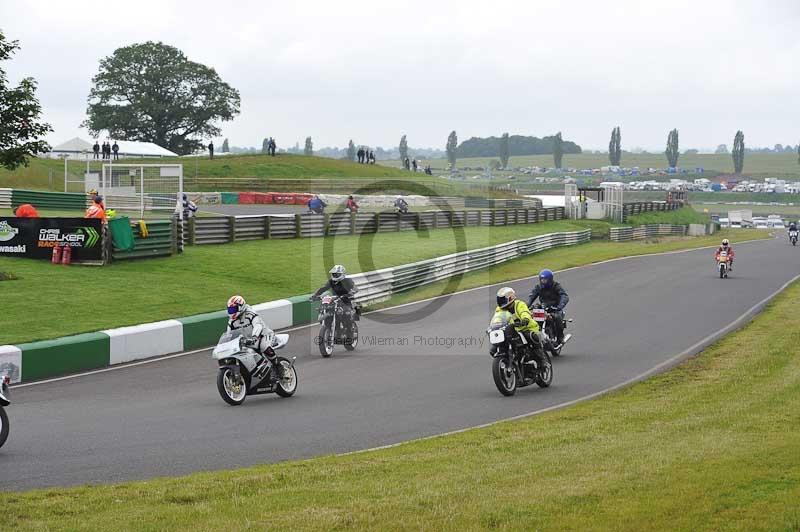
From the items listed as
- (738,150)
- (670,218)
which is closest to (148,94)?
(670,218)

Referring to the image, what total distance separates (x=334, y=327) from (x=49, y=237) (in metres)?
11.1

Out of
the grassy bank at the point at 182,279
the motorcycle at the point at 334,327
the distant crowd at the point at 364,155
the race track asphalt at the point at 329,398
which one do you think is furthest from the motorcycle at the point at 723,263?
the distant crowd at the point at 364,155

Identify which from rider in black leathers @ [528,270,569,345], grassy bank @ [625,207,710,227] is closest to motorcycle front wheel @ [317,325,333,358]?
rider in black leathers @ [528,270,569,345]

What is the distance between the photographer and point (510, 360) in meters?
15.9

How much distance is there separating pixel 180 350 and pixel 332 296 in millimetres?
3188

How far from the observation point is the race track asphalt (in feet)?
37.0

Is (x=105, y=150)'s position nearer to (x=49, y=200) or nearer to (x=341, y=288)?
(x=49, y=200)

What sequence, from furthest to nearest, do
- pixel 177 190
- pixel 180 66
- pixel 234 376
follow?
pixel 180 66
pixel 177 190
pixel 234 376

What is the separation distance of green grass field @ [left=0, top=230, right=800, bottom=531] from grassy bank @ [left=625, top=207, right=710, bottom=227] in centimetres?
6256

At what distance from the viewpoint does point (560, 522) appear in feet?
24.1

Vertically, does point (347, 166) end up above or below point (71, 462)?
above

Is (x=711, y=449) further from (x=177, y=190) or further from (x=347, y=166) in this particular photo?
(x=347, y=166)

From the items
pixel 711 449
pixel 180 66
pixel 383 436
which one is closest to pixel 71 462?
pixel 383 436

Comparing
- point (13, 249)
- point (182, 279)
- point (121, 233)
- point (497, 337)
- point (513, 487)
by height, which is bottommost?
point (513, 487)
